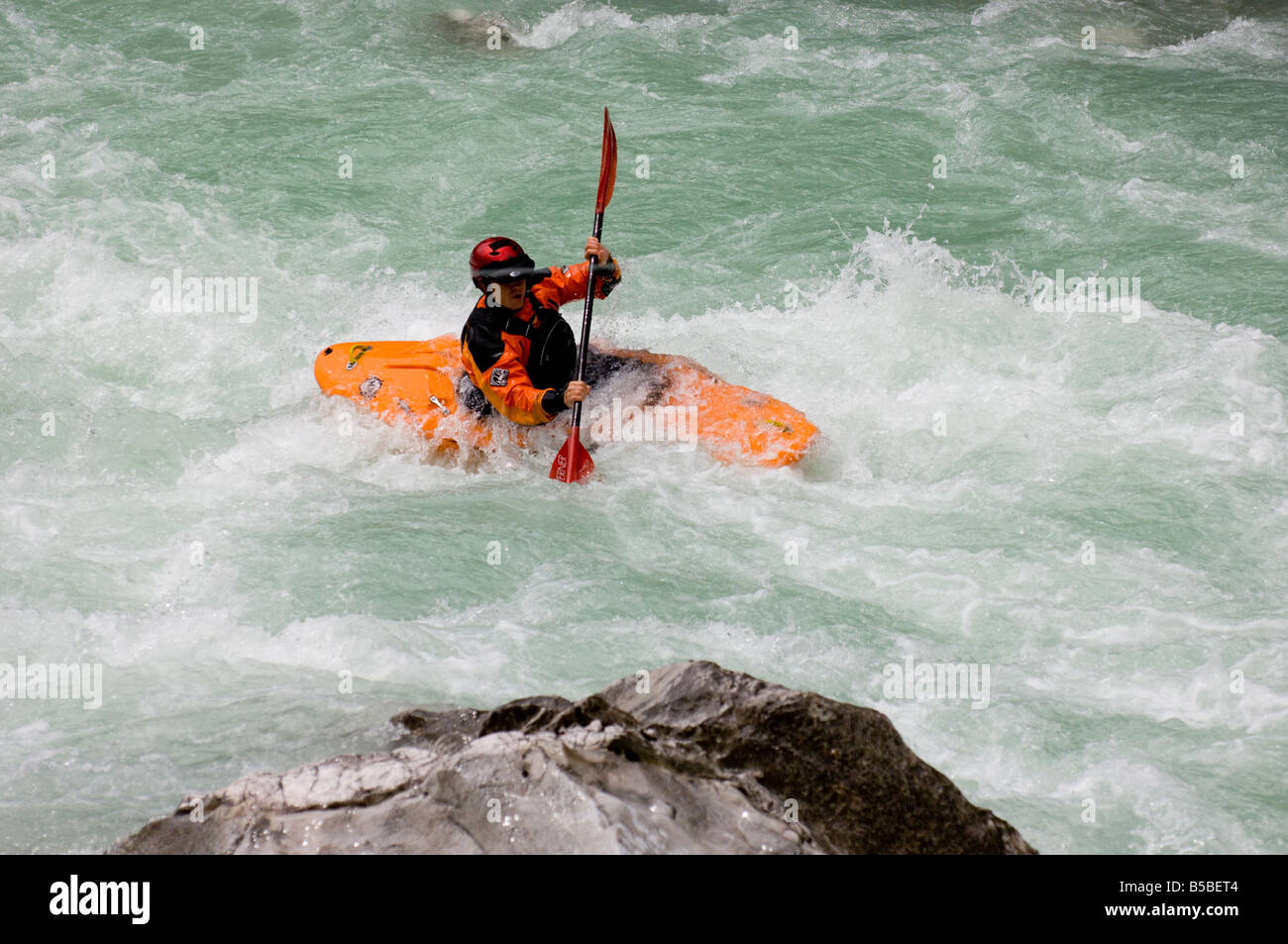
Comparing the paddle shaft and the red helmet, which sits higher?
the red helmet

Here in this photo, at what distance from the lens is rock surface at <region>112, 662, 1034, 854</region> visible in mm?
2824

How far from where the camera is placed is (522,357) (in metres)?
5.83

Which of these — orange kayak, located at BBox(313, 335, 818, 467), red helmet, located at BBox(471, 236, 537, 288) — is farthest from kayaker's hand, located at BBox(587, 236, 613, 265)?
orange kayak, located at BBox(313, 335, 818, 467)

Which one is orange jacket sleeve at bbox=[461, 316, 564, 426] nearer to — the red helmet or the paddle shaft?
the paddle shaft

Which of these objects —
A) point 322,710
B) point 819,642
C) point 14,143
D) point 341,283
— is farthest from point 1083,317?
point 14,143

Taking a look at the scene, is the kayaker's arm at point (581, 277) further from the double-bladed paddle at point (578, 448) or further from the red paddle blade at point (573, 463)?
the red paddle blade at point (573, 463)

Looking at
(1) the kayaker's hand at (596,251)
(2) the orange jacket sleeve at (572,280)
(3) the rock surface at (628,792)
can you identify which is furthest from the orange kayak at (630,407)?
(3) the rock surface at (628,792)

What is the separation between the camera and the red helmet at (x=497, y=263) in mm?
5629

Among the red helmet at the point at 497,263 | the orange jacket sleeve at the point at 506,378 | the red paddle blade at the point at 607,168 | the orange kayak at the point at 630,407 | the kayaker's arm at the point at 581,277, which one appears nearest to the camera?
the red helmet at the point at 497,263

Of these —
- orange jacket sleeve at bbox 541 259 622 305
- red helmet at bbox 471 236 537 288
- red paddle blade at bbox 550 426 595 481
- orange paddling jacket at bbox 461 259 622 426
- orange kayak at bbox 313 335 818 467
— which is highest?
red helmet at bbox 471 236 537 288

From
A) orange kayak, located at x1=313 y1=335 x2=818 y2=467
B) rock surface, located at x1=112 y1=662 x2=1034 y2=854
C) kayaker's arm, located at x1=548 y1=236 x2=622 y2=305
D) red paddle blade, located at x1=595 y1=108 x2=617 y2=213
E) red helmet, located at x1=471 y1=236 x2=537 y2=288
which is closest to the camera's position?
rock surface, located at x1=112 y1=662 x2=1034 y2=854

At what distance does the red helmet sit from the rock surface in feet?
8.84

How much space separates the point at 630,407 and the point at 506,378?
62cm
